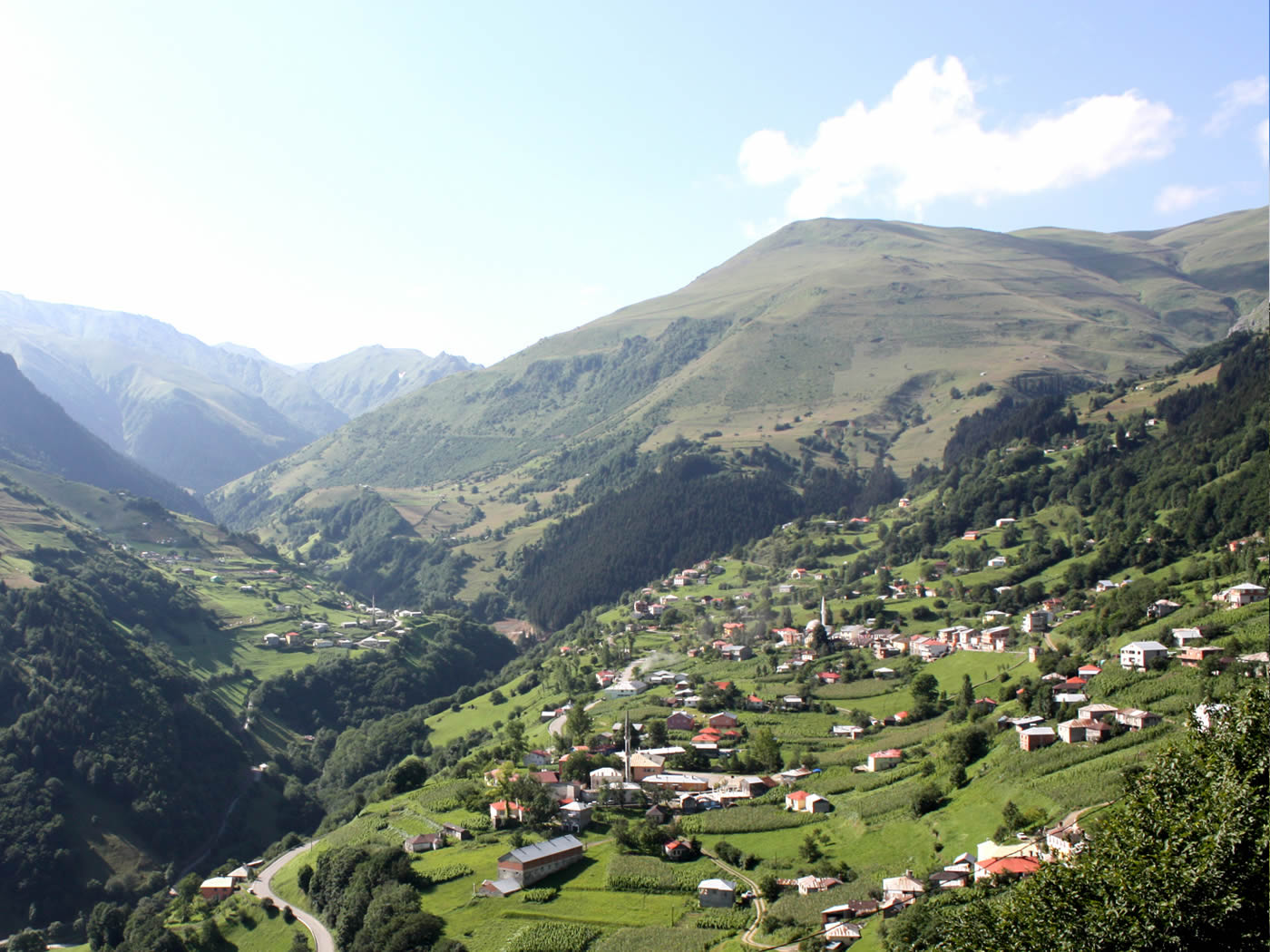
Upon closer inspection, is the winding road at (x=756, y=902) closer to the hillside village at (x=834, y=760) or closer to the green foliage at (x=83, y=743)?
the hillside village at (x=834, y=760)

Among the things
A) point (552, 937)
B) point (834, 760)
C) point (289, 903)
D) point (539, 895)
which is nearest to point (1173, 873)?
point (552, 937)

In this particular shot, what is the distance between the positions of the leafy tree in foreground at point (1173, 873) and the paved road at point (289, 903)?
110 feet

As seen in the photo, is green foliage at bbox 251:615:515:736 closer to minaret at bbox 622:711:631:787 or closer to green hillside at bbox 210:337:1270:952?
green hillside at bbox 210:337:1270:952

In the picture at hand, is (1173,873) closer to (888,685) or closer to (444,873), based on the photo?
(444,873)

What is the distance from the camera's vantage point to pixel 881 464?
17650 cm

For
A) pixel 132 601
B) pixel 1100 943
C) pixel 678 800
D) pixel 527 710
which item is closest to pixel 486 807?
pixel 678 800

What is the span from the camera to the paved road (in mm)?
48438

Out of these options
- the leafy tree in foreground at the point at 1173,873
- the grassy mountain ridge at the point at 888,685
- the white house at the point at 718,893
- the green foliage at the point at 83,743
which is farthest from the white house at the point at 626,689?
the leafy tree in foreground at the point at 1173,873

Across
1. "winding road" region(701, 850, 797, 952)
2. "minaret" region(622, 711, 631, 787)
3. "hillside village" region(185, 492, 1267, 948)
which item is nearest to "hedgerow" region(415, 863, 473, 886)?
"hillside village" region(185, 492, 1267, 948)

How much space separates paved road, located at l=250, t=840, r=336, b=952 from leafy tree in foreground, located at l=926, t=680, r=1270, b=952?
110ft

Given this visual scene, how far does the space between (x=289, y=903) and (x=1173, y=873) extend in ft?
154

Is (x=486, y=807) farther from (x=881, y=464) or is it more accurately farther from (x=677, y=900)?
(x=881, y=464)

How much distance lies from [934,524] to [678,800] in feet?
220

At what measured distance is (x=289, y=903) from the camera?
5519 cm
